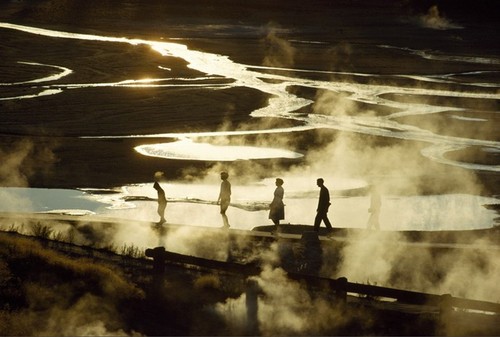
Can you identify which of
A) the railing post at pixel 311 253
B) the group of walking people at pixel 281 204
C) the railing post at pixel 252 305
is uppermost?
the railing post at pixel 252 305

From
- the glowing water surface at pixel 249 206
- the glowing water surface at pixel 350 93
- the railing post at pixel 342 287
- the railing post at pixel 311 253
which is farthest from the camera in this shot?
the glowing water surface at pixel 350 93

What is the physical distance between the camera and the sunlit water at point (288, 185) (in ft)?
99.1

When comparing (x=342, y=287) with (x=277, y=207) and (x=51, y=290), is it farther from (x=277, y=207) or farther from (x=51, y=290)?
(x=277, y=207)

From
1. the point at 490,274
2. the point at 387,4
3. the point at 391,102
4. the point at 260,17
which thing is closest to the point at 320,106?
the point at 391,102

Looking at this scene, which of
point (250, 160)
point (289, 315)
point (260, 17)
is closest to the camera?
point (289, 315)

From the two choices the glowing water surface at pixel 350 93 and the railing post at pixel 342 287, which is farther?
the glowing water surface at pixel 350 93

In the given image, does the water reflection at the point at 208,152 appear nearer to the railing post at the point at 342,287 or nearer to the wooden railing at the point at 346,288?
the wooden railing at the point at 346,288

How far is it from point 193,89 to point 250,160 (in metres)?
18.8

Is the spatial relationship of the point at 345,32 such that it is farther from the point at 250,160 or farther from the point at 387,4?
the point at 250,160

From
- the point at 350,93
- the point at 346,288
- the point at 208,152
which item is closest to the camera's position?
the point at 346,288

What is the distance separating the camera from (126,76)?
205ft

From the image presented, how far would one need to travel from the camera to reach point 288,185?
115ft

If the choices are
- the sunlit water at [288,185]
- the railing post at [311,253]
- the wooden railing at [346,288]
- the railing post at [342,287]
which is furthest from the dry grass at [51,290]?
the sunlit water at [288,185]

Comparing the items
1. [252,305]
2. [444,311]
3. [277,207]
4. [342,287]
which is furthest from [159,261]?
[277,207]
